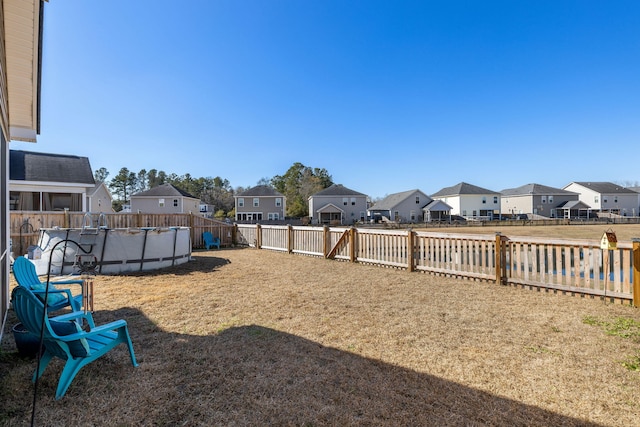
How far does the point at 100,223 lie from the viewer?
1158 centimetres

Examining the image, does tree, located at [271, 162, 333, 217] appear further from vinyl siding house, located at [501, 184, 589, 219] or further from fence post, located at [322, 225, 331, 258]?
fence post, located at [322, 225, 331, 258]

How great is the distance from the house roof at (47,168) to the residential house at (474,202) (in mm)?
49525

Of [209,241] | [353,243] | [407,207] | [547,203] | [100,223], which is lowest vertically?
[209,241]

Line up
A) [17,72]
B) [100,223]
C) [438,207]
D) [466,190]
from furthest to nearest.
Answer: [466,190] → [438,207] → [100,223] → [17,72]

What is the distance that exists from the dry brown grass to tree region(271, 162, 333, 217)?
52091 mm

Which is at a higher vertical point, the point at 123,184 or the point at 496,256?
the point at 123,184

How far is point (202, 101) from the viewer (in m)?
18.1

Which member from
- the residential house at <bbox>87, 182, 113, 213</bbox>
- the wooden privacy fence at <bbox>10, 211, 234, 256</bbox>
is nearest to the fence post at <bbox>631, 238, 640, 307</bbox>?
the wooden privacy fence at <bbox>10, 211, 234, 256</bbox>

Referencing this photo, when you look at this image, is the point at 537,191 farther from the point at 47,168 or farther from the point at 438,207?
the point at 47,168

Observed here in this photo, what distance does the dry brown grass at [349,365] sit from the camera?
2336mm

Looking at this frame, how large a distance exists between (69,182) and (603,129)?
Answer: 49145mm

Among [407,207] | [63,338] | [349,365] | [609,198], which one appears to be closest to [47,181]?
[63,338]

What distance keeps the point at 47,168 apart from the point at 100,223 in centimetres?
1177

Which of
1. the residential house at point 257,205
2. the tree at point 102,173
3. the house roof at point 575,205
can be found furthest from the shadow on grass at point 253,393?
the tree at point 102,173
